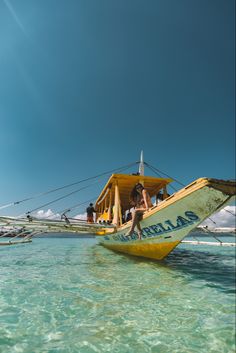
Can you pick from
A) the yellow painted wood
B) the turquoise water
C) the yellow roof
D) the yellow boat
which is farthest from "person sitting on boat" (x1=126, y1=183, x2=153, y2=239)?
the turquoise water

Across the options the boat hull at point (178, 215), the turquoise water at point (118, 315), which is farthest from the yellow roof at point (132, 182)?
the turquoise water at point (118, 315)

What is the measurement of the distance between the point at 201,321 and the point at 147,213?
479 cm

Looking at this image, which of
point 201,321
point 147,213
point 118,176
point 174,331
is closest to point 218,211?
point 147,213

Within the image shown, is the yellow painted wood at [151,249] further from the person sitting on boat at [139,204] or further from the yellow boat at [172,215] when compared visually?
the person sitting on boat at [139,204]

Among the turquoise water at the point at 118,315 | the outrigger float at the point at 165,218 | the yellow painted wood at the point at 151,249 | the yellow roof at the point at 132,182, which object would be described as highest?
the yellow roof at the point at 132,182

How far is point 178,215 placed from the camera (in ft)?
24.3

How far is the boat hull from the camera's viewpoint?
6043mm

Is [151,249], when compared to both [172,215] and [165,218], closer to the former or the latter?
[165,218]

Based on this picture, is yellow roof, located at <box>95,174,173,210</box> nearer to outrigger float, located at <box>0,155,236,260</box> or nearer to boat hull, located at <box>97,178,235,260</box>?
outrigger float, located at <box>0,155,236,260</box>

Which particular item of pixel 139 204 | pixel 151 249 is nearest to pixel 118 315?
pixel 151 249

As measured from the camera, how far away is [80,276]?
6.88 m

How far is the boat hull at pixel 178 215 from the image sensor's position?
6.04 metres

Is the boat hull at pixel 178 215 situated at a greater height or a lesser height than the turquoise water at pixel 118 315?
greater

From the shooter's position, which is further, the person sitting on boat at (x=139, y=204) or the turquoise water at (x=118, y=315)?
the person sitting on boat at (x=139, y=204)
